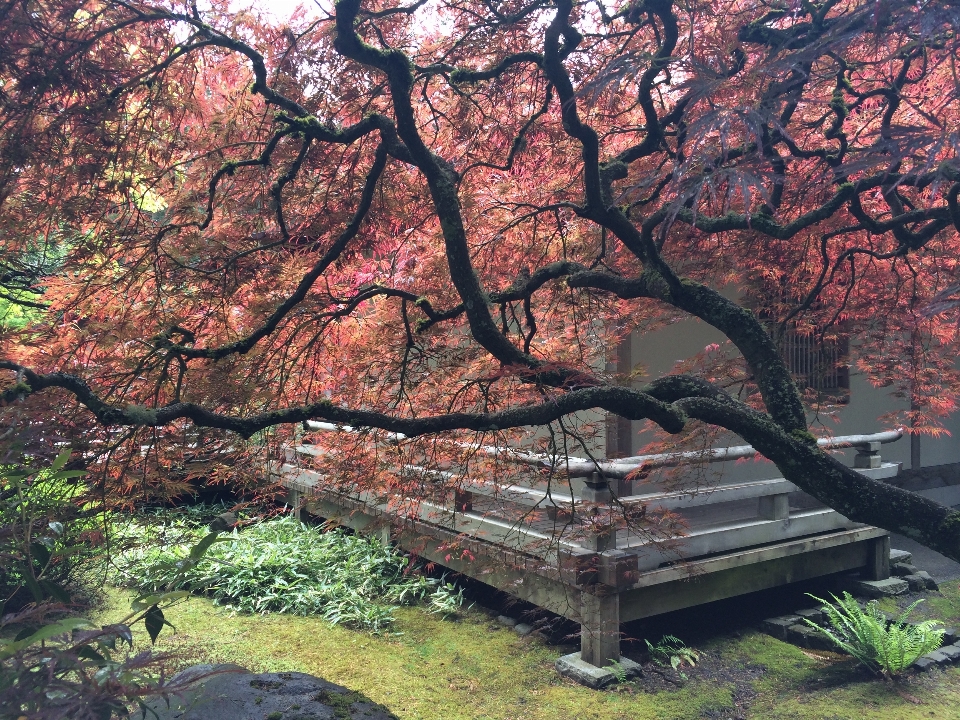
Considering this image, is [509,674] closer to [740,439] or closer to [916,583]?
[916,583]

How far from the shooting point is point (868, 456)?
7.38 metres

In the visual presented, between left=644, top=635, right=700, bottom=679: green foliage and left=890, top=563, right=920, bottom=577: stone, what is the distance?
10.9 ft

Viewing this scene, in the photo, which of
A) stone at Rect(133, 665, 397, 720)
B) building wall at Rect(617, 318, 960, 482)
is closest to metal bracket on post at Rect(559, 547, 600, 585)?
building wall at Rect(617, 318, 960, 482)

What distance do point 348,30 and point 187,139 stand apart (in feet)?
5.06

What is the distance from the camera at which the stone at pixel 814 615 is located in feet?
20.7

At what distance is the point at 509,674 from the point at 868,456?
4449 millimetres

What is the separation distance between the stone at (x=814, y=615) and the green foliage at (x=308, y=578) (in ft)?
9.98

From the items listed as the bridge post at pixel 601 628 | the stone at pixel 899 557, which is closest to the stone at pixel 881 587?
the stone at pixel 899 557

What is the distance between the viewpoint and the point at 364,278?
5.12m

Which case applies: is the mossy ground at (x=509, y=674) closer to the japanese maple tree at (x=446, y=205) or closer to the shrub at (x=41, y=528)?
the shrub at (x=41, y=528)

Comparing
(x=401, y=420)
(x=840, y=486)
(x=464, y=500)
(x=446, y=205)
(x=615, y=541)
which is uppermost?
(x=446, y=205)

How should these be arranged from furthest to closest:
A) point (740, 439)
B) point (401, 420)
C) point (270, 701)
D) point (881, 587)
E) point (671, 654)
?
point (740, 439), point (881, 587), point (671, 654), point (270, 701), point (401, 420)

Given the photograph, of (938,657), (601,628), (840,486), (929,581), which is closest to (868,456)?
(929,581)

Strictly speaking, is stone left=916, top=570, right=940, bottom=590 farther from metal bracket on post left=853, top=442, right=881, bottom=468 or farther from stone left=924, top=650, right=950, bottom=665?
stone left=924, top=650, right=950, bottom=665
